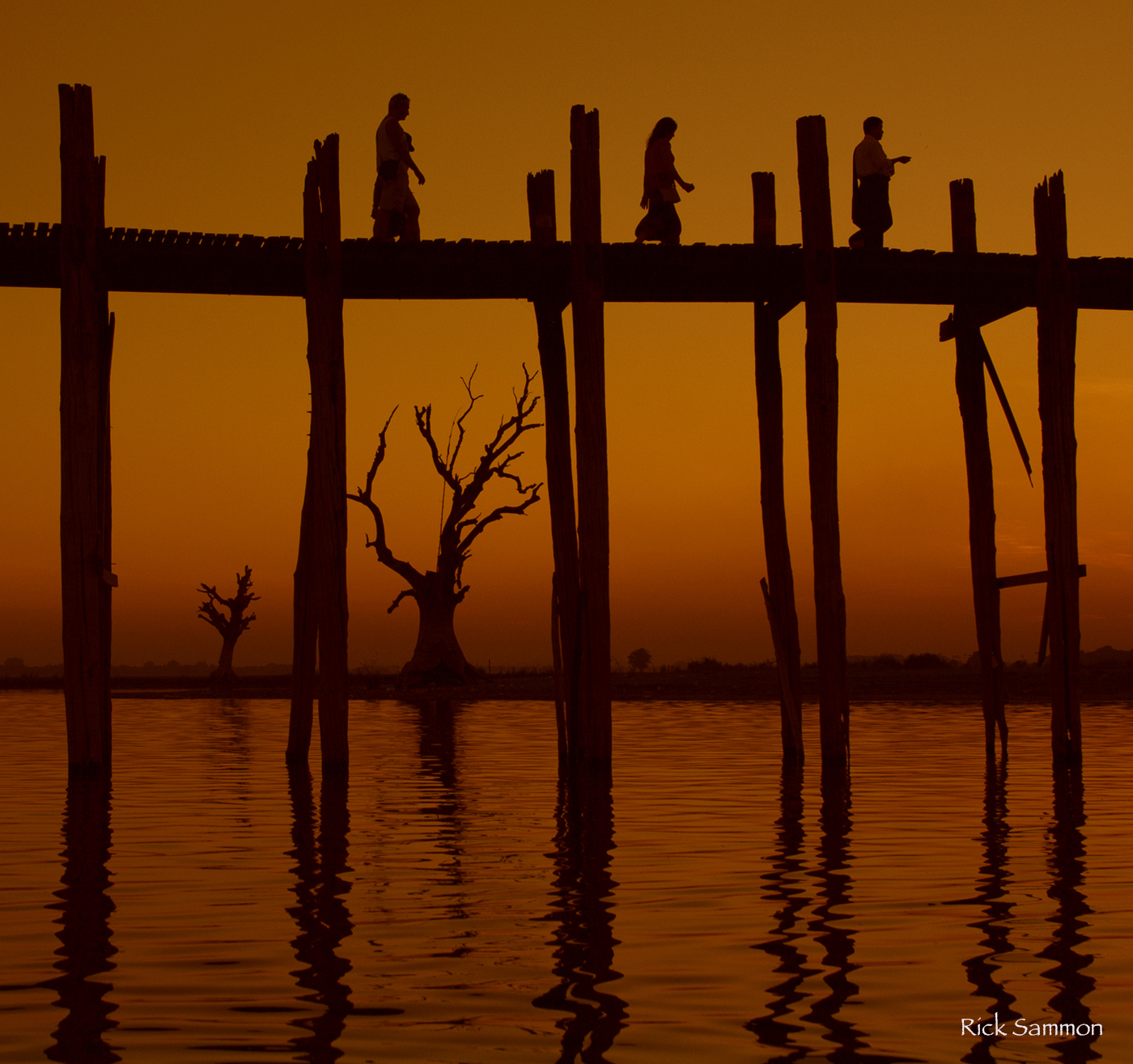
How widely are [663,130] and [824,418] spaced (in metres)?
3.23

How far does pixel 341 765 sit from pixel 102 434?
3.64 m

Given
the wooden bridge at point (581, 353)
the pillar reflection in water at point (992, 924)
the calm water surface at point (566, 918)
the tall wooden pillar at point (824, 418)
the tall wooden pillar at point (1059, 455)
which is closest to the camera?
the calm water surface at point (566, 918)

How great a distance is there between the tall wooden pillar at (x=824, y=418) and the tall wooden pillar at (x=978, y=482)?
189 centimetres

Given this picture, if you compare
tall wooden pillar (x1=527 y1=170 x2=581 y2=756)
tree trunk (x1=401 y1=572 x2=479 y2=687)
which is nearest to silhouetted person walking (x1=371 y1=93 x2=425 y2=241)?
tall wooden pillar (x1=527 y1=170 x2=581 y2=756)

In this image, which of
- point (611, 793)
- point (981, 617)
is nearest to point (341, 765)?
point (611, 793)

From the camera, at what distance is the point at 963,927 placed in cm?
648

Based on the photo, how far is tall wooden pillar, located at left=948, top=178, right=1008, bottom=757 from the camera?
14938 millimetres

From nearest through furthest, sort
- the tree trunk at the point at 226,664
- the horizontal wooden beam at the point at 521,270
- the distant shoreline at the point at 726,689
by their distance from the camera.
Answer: the horizontal wooden beam at the point at 521,270, the distant shoreline at the point at 726,689, the tree trunk at the point at 226,664

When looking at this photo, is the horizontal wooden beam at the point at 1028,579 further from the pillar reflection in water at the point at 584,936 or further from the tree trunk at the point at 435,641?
the tree trunk at the point at 435,641

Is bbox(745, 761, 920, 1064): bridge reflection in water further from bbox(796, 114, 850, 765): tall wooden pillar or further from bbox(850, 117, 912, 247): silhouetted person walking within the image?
bbox(850, 117, 912, 247): silhouetted person walking

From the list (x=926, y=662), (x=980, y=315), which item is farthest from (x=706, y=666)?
(x=980, y=315)

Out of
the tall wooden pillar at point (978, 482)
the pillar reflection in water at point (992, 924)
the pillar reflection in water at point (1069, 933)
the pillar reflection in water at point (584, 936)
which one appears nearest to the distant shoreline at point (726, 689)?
the tall wooden pillar at point (978, 482)

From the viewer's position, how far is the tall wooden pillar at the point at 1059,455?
1398 centimetres

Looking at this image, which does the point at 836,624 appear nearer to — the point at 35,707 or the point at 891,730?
the point at 891,730
